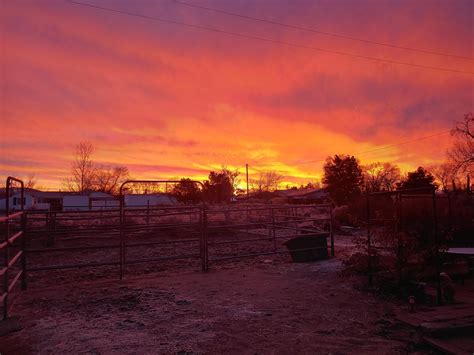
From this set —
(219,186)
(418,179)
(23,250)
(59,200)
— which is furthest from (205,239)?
(59,200)

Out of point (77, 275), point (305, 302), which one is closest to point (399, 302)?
point (305, 302)

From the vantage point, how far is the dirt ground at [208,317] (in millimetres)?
3684

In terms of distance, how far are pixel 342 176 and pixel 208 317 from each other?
45102mm

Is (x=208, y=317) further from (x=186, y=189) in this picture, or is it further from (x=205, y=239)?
(x=186, y=189)

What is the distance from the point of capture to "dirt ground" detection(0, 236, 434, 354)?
3.68 metres

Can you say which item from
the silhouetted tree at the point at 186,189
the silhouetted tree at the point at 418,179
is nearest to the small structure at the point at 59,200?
the silhouetted tree at the point at 186,189

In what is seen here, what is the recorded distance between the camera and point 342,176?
4706cm

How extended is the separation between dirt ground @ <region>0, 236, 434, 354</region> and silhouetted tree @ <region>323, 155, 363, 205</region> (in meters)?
41.8

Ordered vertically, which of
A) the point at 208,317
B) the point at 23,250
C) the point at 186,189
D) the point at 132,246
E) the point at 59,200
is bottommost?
the point at 208,317

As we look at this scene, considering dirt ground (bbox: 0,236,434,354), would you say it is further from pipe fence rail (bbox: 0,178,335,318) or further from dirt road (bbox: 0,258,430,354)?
pipe fence rail (bbox: 0,178,335,318)

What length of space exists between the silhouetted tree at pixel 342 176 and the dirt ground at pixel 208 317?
4178 centimetres

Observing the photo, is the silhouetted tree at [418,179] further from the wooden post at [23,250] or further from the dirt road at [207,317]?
the wooden post at [23,250]

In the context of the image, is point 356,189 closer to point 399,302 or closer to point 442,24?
point 442,24

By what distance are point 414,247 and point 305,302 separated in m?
1.99
